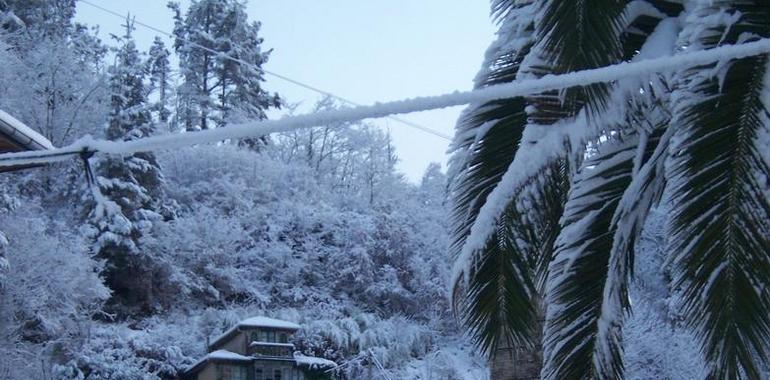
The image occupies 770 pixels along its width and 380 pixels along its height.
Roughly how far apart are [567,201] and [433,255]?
2246cm

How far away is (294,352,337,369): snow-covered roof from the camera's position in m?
20.6

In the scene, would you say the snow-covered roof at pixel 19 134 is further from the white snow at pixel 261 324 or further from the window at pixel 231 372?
the window at pixel 231 372

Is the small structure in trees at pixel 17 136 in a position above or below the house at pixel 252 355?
above

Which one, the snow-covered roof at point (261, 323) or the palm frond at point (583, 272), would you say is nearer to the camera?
the palm frond at point (583, 272)

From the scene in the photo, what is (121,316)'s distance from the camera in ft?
71.9

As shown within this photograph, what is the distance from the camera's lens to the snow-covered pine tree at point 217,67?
111 ft

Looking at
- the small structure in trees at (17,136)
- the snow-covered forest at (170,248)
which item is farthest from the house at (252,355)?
the small structure in trees at (17,136)

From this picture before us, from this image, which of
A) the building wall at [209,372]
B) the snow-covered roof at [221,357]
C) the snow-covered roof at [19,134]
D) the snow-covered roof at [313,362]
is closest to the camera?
the snow-covered roof at [19,134]

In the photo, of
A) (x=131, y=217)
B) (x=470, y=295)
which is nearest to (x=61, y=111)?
(x=131, y=217)

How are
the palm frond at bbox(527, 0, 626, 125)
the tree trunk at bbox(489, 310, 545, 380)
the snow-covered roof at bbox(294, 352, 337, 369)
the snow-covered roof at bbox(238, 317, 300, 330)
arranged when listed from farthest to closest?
the snow-covered roof at bbox(294, 352, 337, 369) < the snow-covered roof at bbox(238, 317, 300, 330) < the tree trunk at bbox(489, 310, 545, 380) < the palm frond at bbox(527, 0, 626, 125)

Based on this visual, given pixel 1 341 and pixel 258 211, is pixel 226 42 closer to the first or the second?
pixel 258 211

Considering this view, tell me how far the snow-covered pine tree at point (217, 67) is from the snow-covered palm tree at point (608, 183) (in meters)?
29.6

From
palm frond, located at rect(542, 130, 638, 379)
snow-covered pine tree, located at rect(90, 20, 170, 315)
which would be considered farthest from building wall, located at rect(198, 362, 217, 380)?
palm frond, located at rect(542, 130, 638, 379)

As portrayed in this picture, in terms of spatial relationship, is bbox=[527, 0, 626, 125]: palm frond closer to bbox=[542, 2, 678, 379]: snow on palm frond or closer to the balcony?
bbox=[542, 2, 678, 379]: snow on palm frond
